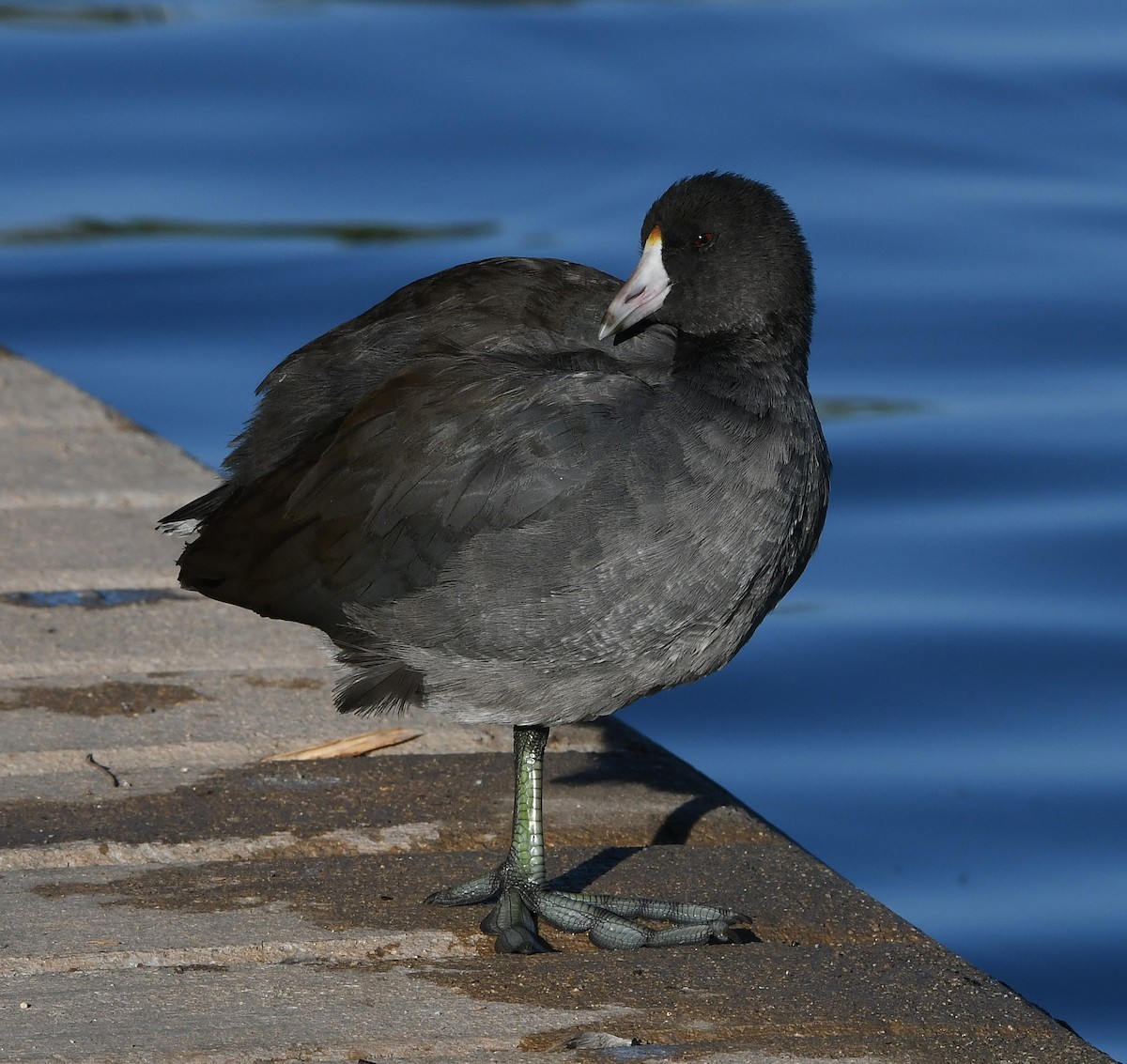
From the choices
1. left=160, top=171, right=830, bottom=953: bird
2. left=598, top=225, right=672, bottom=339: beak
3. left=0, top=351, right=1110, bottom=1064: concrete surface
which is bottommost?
left=0, top=351, right=1110, bottom=1064: concrete surface

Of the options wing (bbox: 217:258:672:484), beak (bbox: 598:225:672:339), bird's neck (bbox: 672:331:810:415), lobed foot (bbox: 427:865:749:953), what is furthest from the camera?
wing (bbox: 217:258:672:484)

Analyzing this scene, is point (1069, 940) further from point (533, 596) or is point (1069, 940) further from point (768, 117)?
point (768, 117)

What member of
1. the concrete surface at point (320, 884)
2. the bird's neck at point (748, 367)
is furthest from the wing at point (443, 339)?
the concrete surface at point (320, 884)

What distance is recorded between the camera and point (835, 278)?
28.6ft

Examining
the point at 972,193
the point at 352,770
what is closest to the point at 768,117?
the point at 972,193

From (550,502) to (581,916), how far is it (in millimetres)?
735

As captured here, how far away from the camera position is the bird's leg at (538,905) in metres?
3.48

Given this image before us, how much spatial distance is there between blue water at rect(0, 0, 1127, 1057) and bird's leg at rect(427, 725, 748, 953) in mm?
1498

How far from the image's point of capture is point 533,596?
3545mm

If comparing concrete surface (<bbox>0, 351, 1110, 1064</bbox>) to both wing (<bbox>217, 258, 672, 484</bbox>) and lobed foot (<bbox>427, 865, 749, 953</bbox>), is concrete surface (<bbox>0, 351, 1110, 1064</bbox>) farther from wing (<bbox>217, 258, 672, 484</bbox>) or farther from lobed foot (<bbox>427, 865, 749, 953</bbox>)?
wing (<bbox>217, 258, 672, 484</bbox>)


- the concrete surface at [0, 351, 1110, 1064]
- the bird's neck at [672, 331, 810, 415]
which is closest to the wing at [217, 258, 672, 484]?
the bird's neck at [672, 331, 810, 415]

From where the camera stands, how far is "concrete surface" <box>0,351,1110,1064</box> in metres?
3.07

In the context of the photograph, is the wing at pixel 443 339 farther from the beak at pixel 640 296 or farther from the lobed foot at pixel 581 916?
the lobed foot at pixel 581 916

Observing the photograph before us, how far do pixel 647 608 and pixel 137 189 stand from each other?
7.00 metres
